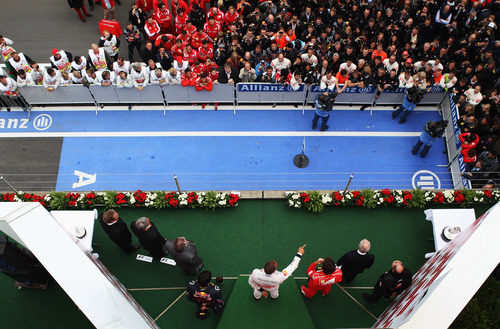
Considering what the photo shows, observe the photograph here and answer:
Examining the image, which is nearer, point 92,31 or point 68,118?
point 68,118

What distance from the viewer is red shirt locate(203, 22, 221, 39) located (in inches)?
573

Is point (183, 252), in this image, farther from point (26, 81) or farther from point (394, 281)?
point (26, 81)

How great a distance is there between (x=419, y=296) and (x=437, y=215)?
360 cm

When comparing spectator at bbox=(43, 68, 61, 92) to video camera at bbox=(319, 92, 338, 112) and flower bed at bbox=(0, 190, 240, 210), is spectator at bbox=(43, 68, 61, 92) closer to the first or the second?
flower bed at bbox=(0, 190, 240, 210)

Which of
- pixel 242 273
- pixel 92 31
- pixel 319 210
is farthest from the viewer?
pixel 92 31

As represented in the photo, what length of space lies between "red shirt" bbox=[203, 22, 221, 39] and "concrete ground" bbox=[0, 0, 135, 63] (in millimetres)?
3880

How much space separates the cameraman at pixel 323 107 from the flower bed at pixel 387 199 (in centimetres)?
340

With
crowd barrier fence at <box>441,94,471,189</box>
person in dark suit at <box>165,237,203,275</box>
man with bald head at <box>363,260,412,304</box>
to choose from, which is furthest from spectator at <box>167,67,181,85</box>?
crowd barrier fence at <box>441,94,471,189</box>

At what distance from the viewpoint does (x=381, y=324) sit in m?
8.04

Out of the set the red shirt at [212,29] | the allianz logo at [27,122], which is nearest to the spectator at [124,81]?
the allianz logo at [27,122]

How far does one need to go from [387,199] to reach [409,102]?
4.58m

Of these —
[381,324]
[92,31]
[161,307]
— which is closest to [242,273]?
[161,307]

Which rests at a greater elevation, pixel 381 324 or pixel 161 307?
pixel 381 324

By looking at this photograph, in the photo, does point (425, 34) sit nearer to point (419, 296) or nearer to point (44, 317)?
point (419, 296)
